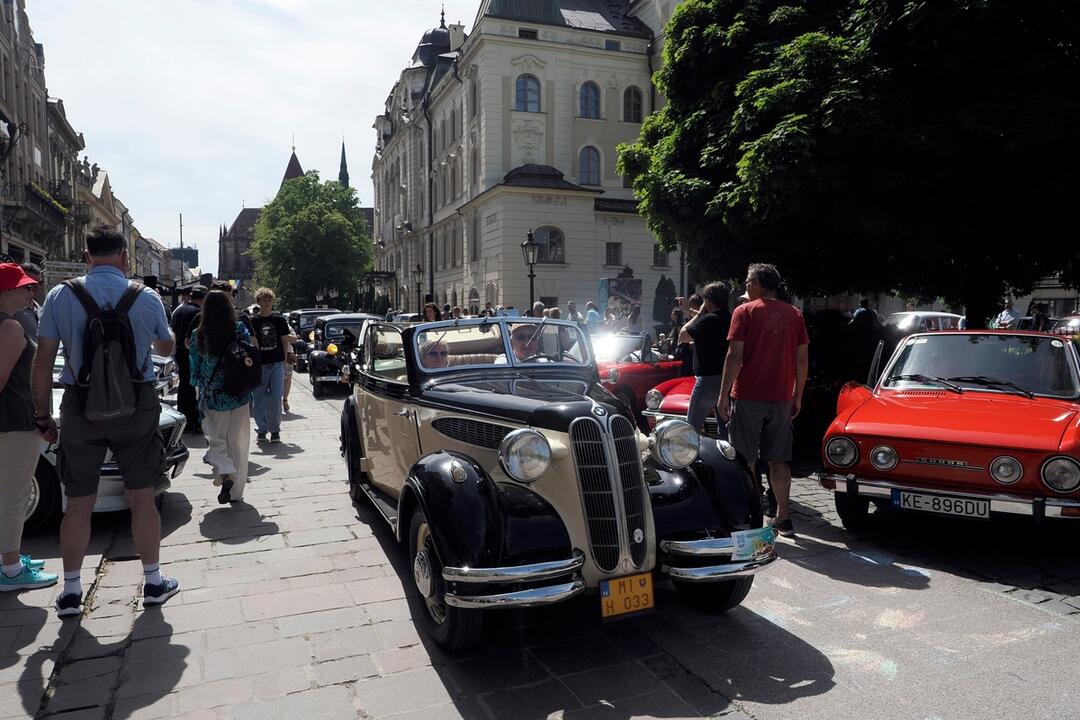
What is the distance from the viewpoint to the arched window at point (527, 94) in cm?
3500

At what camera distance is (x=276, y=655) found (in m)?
3.84

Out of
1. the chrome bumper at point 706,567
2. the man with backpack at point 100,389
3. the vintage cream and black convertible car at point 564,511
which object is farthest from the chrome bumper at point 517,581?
the man with backpack at point 100,389

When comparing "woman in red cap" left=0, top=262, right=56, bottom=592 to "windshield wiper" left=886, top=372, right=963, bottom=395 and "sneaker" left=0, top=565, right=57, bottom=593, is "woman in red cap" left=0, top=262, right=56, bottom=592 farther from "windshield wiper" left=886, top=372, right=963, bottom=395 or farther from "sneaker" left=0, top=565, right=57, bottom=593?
"windshield wiper" left=886, top=372, right=963, bottom=395

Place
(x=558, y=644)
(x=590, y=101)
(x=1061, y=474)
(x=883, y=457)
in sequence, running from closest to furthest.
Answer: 1. (x=558, y=644)
2. (x=1061, y=474)
3. (x=883, y=457)
4. (x=590, y=101)

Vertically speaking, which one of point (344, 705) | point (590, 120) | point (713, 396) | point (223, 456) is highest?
point (590, 120)

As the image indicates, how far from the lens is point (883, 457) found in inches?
216

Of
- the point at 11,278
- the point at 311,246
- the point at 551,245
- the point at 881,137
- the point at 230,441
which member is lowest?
the point at 230,441

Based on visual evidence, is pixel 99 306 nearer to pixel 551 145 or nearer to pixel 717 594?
pixel 717 594

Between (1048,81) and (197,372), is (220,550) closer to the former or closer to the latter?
(197,372)

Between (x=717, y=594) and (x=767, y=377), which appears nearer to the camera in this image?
(x=717, y=594)

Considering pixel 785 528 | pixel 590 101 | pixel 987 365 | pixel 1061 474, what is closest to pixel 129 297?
pixel 785 528

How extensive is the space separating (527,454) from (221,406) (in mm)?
4021

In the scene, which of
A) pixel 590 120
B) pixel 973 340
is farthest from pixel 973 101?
pixel 590 120

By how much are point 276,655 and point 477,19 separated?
3649cm
